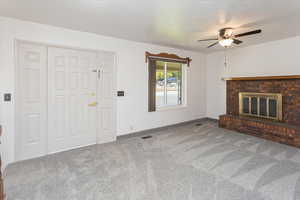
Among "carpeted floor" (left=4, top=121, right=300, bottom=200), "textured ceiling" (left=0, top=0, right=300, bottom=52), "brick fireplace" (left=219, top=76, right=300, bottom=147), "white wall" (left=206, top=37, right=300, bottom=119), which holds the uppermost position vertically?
"textured ceiling" (left=0, top=0, right=300, bottom=52)

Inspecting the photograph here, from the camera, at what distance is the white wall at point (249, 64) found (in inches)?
158

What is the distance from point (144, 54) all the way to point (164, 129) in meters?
2.26

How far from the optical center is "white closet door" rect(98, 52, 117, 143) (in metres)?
3.75

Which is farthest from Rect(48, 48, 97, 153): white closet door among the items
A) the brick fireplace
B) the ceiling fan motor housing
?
the brick fireplace

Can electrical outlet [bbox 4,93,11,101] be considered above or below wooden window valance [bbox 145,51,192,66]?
below

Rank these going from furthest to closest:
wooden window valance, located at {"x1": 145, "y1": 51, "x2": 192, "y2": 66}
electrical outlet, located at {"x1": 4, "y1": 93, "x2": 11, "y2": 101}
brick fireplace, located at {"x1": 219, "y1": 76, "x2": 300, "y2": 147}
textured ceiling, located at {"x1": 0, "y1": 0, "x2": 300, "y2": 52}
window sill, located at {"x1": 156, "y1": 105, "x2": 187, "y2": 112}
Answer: window sill, located at {"x1": 156, "y1": 105, "x2": 187, "y2": 112} < wooden window valance, located at {"x1": 145, "y1": 51, "x2": 192, "y2": 66} < brick fireplace, located at {"x1": 219, "y1": 76, "x2": 300, "y2": 147} < electrical outlet, located at {"x1": 4, "y1": 93, "x2": 11, "y2": 101} < textured ceiling, located at {"x1": 0, "y1": 0, "x2": 300, "y2": 52}

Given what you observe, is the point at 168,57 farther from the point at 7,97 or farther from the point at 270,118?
the point at 7,97

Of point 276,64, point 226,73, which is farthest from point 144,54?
point 276,64

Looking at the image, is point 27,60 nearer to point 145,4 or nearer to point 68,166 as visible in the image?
point 68,166

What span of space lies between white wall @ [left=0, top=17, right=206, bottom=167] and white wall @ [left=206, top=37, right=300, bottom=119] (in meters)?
0.32

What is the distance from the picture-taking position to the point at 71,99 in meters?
3.40

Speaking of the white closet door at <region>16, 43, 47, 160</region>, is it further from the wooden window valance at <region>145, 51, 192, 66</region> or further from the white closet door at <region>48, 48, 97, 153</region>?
the wooden window valance at <region>145, 51, 192, 66</region>

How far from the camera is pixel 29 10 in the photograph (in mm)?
2430

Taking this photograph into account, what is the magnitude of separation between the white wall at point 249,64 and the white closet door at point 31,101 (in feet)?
16.8
